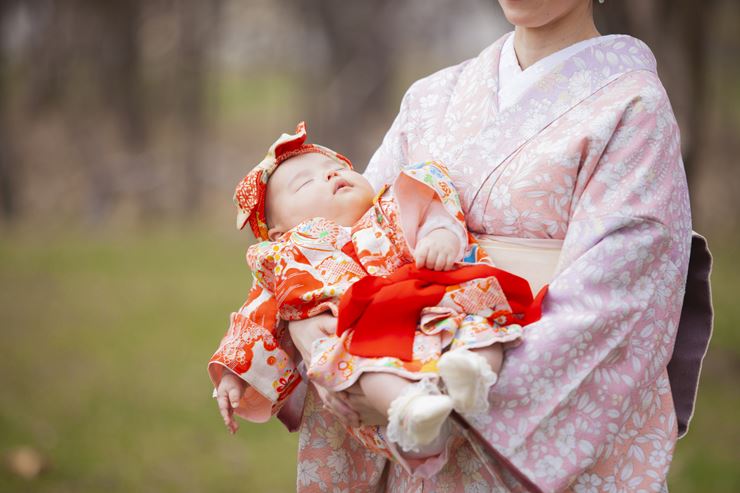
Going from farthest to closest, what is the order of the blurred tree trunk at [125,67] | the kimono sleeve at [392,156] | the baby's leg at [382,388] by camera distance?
the blurred tree trunk at [125,67] < the kimono sleeve at [392,156] < the baby's leg at [382,388]

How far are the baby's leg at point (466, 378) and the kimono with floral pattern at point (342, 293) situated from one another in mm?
49

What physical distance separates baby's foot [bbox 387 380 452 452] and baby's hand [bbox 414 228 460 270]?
261 millimetres

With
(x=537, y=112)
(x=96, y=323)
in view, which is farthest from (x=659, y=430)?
(x=96, y=323)

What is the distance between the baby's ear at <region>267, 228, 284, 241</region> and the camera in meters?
1.95

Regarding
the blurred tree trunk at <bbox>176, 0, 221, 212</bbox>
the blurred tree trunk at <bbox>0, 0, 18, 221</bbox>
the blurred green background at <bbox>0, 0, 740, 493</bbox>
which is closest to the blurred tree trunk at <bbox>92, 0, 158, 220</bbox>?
the blurred green background at <bbox>0, 0, 740, 493</bbox>

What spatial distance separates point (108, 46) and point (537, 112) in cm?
1293

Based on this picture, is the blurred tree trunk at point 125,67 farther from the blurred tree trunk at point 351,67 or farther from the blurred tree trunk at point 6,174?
the blurred tree trunk at point 351,67

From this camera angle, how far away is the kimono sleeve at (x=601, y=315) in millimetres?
1610

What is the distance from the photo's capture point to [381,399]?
155 centimetres

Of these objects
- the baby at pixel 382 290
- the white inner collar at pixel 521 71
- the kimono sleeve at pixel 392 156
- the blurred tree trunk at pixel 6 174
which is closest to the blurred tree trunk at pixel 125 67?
the blurred tree trunk at pixel 6 174

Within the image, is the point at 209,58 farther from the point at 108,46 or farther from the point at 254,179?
the point at 254,179

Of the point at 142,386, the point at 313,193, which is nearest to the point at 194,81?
the point at 142,386

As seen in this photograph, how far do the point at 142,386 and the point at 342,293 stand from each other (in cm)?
395

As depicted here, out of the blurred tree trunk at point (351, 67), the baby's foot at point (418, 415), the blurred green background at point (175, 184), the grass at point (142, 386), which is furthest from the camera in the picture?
the blurred tree trunk at point (351, 67)
